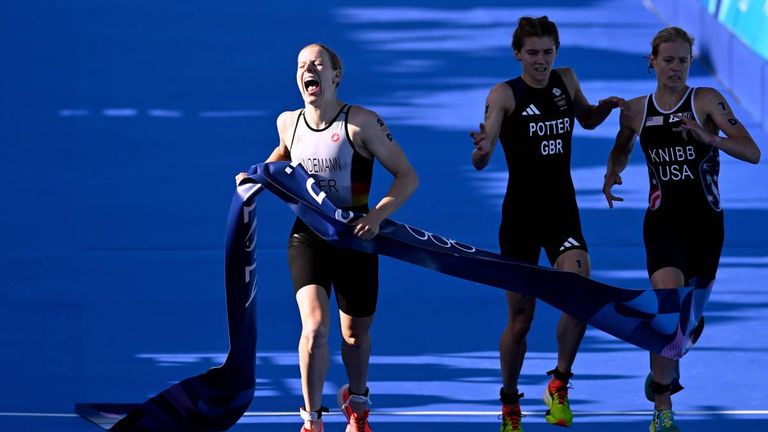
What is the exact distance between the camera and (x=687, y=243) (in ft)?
27.2

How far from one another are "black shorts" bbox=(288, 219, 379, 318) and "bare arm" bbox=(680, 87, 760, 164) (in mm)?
1918

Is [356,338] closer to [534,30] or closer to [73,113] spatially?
[534,30]

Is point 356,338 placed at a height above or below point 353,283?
below

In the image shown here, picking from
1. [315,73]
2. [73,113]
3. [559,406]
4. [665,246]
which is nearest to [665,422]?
[559,406]

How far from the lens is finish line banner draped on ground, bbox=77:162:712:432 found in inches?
319

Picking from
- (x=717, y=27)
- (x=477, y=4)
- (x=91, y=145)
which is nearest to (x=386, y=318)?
(x=91, y=145)

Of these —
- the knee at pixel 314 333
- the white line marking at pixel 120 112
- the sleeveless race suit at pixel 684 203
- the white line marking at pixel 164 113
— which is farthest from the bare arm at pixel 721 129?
the white line marking at pixel 120 112

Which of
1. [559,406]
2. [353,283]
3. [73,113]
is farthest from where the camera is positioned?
[73,113]

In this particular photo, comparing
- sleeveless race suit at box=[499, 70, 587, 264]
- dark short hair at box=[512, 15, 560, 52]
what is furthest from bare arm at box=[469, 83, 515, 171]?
dark short hair at box=[512, 15, 560, 52]

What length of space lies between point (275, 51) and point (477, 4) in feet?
11.1

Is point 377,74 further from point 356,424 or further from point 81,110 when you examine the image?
point 356,424

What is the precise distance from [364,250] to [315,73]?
99cm

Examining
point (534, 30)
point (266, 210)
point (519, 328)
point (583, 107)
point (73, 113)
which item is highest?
point (73, 113)

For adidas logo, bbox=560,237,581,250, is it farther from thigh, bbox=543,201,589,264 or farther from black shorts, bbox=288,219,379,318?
black shorts, bbox=288,219,379,318
